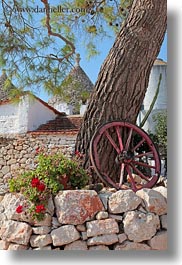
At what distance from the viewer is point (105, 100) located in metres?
2.65

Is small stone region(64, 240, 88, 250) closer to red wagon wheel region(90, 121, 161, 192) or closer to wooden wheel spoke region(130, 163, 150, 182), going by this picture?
red wagon wheel region(90, 121, 161, 192)

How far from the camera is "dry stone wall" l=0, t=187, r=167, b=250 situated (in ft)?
7.39

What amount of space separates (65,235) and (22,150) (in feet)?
1.96

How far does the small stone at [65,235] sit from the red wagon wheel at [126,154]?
15.0 inches

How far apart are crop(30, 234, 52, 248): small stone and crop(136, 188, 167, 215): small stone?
55cm

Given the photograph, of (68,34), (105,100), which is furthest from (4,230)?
(68,34)

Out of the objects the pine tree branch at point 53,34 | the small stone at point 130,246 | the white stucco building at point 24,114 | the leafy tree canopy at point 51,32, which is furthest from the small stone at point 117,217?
the pine tree branch at point 53,34

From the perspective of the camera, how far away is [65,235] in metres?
2.25

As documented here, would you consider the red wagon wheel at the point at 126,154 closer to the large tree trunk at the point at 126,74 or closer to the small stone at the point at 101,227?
the large tree trunk at the point at 126,74

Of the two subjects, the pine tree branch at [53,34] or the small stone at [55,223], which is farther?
the pine tree branch at [53,34]

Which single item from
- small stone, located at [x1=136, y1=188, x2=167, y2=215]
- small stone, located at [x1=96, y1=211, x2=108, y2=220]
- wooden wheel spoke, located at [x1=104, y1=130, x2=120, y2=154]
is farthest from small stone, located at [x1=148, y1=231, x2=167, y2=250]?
wooden wheel spoke, located at [x1=104, y1=130, x2=120, y2=154]

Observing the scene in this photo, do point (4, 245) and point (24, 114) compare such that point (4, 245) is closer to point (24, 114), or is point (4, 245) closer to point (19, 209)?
Answer: point (19, 209)

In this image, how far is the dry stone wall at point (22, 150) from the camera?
8.28 feet

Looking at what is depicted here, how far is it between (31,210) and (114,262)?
21.3 inches
